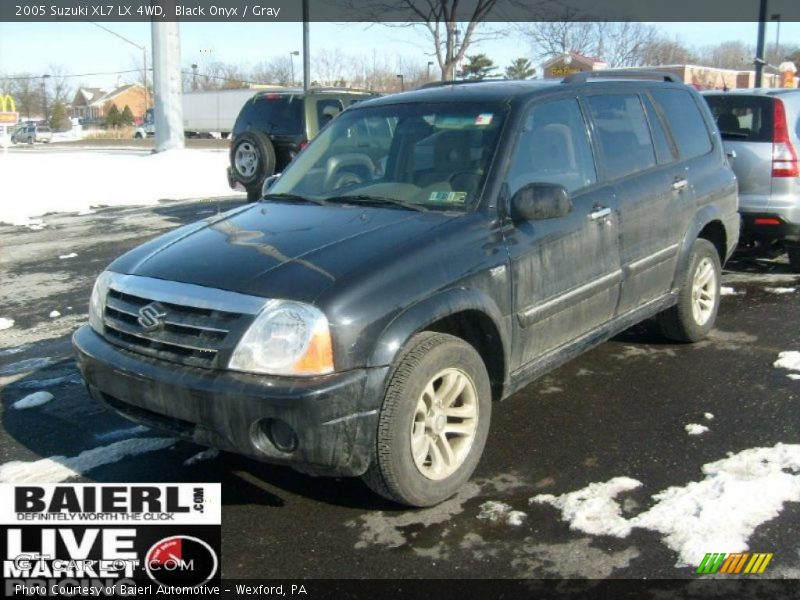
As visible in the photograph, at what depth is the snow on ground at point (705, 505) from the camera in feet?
10.7

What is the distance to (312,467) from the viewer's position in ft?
10.6

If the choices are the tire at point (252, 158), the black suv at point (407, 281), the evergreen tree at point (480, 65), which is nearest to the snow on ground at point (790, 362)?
the black suv at point (407, 281)

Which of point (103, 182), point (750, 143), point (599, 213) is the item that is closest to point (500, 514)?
point (599, 213)

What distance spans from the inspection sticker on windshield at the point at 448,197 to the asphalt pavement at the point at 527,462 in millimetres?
1286

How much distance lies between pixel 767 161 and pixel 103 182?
1410cm

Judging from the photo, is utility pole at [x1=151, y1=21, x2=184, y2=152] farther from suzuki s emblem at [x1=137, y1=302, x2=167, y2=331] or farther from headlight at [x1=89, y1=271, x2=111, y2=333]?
suzuki s emblem at [x1=137, y1=302, x2=167, y2=331]

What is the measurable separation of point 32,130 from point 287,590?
198 ft

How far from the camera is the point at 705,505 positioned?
11.5 feet

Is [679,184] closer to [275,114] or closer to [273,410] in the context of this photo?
[273,410]

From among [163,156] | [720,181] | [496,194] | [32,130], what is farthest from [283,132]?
[32,130]

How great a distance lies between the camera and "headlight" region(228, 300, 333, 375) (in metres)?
3.15

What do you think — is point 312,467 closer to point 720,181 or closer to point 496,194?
point 496,194

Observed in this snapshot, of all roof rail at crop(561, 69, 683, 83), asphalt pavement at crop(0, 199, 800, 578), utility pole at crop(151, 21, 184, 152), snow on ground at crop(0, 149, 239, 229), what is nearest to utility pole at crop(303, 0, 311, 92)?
snow on ground at crop(0, 149, 239, 229)

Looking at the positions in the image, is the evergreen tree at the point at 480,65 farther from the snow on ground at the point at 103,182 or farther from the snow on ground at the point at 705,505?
the snow on ground at the point at 705,505
